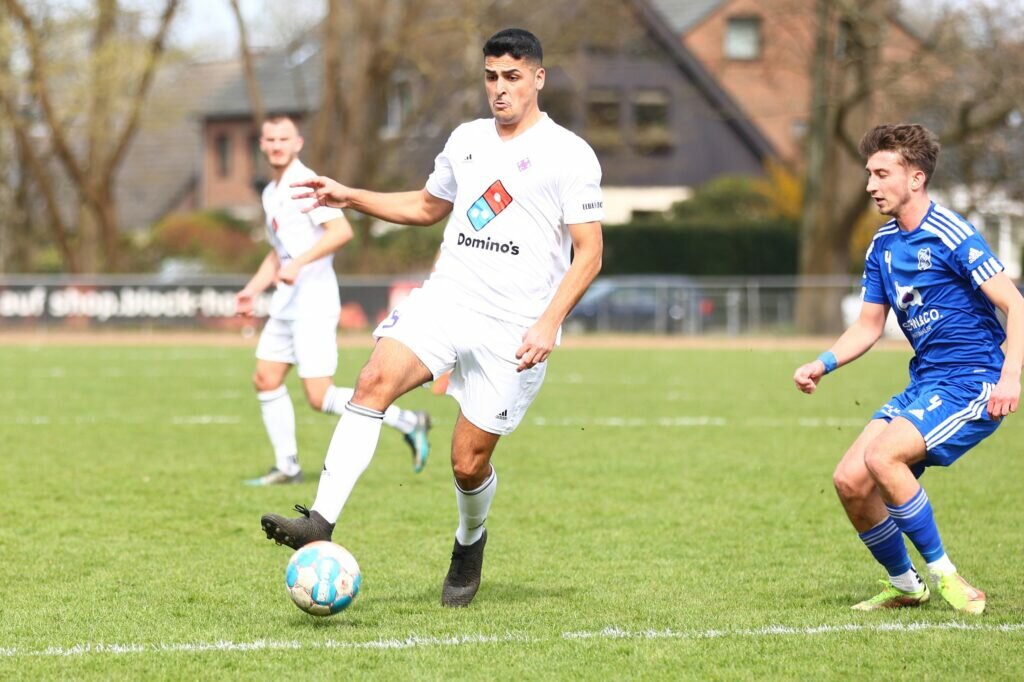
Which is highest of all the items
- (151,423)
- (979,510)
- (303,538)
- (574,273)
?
(574,273)

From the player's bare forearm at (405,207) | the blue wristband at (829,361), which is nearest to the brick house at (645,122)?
the player's bare forearm at (405,207)

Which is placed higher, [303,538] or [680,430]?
[303,538]

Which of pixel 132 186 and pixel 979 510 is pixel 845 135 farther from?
pixel 132 186

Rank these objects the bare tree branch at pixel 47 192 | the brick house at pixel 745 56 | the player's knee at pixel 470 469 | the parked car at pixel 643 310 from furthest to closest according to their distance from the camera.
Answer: the brick house at pixel 745 56
the bare tree branch at pixel 47 192
the parked car at pixel 643 310
the player's knee at pixel 470 469

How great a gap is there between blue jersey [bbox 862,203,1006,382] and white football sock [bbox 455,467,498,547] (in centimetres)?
184

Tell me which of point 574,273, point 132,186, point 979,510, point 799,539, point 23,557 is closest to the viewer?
point 574,273

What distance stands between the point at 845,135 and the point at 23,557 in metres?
26.1

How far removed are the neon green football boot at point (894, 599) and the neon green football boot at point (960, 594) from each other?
14 centimetres

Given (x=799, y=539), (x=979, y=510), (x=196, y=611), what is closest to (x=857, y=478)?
(x=799, y=539)

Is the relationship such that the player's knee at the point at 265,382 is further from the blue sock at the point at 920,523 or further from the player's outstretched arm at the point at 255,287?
the blue sock at the point at 920,523

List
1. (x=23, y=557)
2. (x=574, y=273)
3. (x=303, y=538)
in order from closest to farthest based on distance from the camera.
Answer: (x=303, y=538)
(x=574, y=273)
(x=23, y=557)

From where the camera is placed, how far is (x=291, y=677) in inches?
198

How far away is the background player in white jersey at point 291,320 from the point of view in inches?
398

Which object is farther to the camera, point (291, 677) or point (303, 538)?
point (303, 538)
